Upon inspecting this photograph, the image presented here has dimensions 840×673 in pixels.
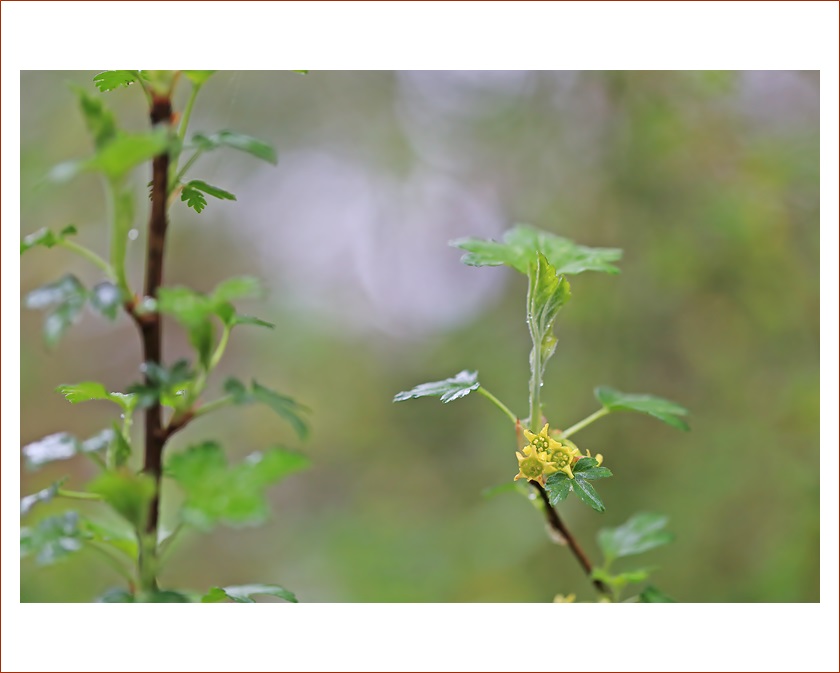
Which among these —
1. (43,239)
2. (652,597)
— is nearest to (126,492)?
(43,239)

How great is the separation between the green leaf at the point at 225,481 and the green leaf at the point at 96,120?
6.7 inches

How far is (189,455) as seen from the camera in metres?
0.37

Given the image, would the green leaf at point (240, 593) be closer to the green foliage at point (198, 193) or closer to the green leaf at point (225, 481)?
the green leaf at point (225, 481)

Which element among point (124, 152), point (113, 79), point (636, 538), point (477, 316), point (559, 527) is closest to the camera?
point (124, 152)

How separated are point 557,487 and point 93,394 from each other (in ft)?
1.07

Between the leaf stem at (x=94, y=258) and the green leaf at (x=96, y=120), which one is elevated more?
the green leaf at (x=96, y=120)

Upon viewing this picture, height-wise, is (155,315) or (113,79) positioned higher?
(113,79)

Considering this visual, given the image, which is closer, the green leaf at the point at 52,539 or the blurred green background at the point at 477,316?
the green leaf at the point at 52,539

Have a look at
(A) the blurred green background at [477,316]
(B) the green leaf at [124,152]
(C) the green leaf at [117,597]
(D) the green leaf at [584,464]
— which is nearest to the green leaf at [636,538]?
(D) the green leaf at [584,464]

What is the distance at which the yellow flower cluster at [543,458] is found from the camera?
52 centimetres

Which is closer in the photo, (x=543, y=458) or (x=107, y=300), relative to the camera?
(x=107, y=300)

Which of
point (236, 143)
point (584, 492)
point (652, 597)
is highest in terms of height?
point (236, 143)

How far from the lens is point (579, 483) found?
20.2 inches

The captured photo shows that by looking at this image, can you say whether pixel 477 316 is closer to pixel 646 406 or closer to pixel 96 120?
pixel 646 406
